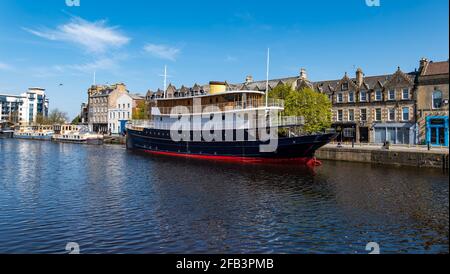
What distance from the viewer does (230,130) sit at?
41.4m

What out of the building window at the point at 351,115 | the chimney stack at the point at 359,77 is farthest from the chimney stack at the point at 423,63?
the building window at the point at 351,115

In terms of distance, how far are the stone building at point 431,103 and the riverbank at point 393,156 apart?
24.7 ft

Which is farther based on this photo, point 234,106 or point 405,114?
point 405,114

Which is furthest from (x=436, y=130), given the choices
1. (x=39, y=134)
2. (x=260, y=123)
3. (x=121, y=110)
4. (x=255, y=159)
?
(x=39, y=134)

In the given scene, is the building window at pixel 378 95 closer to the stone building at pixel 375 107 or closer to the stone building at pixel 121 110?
the stone building at pixel 375 107

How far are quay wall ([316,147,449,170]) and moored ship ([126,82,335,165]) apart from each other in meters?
6.71

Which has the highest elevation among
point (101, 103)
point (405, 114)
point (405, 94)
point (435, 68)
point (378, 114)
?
point (101, 103)

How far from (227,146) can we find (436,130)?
1162 inches

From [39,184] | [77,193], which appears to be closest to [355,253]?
[77,193]

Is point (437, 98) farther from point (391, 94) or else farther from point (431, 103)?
point (391, 94)

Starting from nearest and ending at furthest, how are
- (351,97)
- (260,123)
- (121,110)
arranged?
(260,123), (351,97), (121,110)

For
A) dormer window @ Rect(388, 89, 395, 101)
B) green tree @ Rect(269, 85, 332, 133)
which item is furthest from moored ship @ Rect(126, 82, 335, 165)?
dormer window @ Rect(388, 89, 395, 101)

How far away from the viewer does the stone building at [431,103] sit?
44.8 metres
